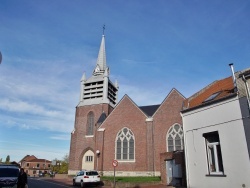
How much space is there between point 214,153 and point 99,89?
30.8 meters

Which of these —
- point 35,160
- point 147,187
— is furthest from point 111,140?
point 35,160

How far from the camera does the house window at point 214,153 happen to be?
34.6 feet

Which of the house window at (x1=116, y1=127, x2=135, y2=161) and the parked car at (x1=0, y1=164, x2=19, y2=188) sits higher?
the house window at (x1=116, y1=127, x2=135, y2=161)

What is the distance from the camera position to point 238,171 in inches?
372

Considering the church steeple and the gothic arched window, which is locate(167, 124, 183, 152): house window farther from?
the church steeple

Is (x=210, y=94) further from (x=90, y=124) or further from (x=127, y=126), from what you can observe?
(x=90, y=124)

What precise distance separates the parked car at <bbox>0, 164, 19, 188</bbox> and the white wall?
1013 centimetres

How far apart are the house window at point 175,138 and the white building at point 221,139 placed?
668 inches

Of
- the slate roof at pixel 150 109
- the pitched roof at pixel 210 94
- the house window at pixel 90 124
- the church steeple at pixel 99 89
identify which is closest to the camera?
the pitched roof at pixel 210 94

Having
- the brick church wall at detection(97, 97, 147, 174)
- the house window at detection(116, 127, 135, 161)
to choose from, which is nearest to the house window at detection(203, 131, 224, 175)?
the brick church wall at detection(97, 97, 147, 174)

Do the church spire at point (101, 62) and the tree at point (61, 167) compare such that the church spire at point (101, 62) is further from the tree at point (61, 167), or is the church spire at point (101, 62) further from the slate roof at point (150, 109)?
the tree at point (61, 167)

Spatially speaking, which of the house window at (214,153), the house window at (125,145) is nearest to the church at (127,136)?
the house window at (125,145)

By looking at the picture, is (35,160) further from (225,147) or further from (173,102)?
(225,147)

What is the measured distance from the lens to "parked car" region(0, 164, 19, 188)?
1359 cm
